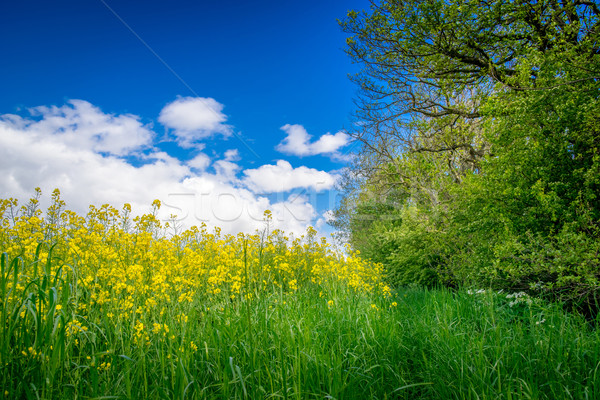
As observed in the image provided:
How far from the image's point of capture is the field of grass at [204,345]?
2098mm

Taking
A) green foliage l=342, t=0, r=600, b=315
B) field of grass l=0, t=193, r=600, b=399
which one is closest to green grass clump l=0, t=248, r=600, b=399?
field of grass l=0, t=193, r=600, b=399

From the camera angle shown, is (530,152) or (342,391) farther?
(530,152)

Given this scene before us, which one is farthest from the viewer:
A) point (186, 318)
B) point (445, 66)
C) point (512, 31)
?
point (445, 66)

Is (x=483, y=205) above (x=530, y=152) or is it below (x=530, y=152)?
below

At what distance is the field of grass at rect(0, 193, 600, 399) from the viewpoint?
210 cm

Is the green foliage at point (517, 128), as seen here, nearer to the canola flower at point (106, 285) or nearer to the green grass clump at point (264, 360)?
the green grass clump at point (264, 360)

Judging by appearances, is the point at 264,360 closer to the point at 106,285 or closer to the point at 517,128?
the point at 106,285

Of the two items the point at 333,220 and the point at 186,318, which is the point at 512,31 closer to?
the point at 186,318

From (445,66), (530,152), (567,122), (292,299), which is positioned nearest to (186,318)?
(292,299)

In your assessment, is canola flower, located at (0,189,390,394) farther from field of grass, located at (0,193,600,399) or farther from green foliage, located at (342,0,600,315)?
green foliage, located at (342,0,600,315)

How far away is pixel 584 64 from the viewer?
4707 mm

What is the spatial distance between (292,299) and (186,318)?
1993 mm

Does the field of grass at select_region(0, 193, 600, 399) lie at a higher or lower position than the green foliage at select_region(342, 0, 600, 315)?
lower

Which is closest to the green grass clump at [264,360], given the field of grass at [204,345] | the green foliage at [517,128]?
the field of grass at [204,345]
